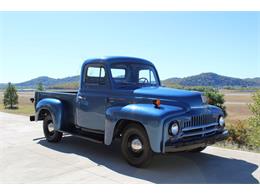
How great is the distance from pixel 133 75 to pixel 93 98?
993 mm

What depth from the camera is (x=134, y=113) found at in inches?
209

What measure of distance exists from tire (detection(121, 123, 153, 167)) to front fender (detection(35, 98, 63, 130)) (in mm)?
2287

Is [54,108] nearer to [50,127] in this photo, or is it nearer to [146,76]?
[50,127]

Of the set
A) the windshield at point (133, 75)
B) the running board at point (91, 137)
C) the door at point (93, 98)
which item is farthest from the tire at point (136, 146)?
the windshield at point (133, 75)

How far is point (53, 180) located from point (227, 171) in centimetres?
287

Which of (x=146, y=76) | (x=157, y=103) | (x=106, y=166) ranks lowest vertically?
(x=106, y=166)

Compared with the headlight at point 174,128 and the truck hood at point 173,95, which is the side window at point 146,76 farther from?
the headlight at point 174,128

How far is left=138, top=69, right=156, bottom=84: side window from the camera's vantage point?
6.82 metres

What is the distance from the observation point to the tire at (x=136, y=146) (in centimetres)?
523

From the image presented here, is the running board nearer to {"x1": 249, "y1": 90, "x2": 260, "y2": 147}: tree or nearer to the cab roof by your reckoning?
the cab roof

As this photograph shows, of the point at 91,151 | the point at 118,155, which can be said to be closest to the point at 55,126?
the point at 91,151

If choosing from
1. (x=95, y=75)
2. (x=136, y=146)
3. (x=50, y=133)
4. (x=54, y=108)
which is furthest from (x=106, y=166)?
(x=50, y=133)

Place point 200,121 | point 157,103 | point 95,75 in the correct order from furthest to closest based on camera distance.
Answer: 1. point 95,75
2. point 200,121
3. point 157,103

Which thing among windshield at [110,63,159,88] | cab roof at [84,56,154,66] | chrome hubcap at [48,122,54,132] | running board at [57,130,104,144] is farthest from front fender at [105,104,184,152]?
chrome hubcap at [48,122,54,132]
